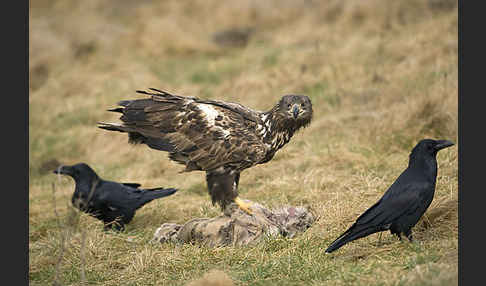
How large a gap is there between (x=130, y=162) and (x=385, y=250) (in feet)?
17.9

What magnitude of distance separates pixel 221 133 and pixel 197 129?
247mm

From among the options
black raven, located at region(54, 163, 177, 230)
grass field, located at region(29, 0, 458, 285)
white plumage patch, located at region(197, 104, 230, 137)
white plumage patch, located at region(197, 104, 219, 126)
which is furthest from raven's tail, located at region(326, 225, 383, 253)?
black raven, located at region(54, 163, 177, 230)

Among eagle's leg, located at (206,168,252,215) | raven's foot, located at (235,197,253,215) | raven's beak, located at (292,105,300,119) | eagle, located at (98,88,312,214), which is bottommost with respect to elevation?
raven's foot, located at (235,197,253,215)

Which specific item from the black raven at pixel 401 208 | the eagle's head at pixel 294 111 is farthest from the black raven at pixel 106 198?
the black raven at pixel 401 208

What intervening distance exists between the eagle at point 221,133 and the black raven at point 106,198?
0.94 meters

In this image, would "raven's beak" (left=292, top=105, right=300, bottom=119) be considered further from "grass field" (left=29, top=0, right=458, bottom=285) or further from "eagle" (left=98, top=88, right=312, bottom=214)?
"grass field" (left=29, top=0, right=458, bottom=285)

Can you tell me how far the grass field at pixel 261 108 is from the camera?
5156 mm

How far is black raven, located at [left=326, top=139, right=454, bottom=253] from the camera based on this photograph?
4.80 metres

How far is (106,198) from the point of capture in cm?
670

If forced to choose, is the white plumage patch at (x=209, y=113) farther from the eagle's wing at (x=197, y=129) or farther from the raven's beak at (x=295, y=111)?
the raven's beak at (x=295, y=111)

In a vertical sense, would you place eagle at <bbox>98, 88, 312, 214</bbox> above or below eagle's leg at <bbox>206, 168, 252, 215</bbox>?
above

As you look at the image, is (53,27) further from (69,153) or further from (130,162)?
(130,162)

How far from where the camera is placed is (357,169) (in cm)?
746

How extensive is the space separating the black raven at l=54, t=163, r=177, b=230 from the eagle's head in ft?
6.22
